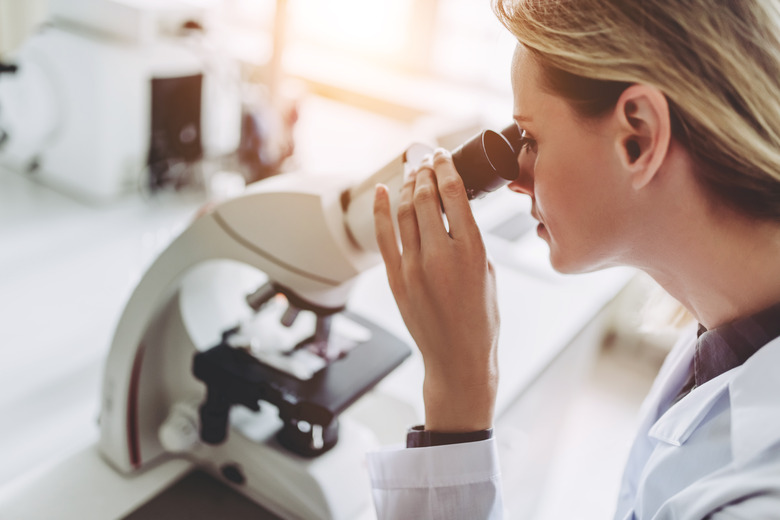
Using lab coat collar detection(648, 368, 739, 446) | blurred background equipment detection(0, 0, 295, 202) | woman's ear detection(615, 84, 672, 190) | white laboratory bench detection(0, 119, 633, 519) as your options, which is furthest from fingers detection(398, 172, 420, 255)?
blurred background equipment detection(0, 0, 295, 202)

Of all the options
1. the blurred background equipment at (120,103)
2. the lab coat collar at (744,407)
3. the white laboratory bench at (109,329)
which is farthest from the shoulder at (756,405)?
the blurred background equipment at (120,103)

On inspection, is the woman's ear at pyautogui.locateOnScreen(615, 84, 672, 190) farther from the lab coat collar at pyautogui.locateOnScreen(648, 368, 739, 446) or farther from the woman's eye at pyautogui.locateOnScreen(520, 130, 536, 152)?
the lab coat collar at pyautogui.locateOnScreen(648, 368, 739, 446)

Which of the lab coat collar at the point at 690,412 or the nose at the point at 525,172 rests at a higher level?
the nose at the point at 525,172

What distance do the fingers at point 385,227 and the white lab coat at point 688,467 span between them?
0.23 metres

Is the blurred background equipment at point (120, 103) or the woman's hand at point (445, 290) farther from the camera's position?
the blurred background equipment at point (120, 103)

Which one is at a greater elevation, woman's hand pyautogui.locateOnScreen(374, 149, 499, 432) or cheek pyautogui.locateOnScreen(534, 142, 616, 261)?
cheek pyautogui.locateOnScreen(534, 142, 616, 261)

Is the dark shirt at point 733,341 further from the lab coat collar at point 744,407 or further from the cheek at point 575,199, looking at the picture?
the cheek at point 575,199

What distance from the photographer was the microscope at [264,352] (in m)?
0.80

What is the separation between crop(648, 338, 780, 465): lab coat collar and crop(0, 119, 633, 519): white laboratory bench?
15.0 inches

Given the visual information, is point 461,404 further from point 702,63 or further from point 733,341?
point 702,63

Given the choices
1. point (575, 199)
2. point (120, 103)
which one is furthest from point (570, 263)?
point (120, 103)

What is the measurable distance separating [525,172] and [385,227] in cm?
18

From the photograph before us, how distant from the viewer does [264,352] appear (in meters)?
0.98

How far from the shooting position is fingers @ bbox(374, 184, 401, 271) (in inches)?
28.9
